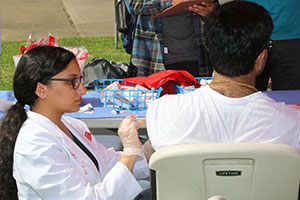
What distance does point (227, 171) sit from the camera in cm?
149

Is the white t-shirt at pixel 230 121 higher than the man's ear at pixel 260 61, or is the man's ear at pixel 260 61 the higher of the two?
the man's ear at pixel 260 61

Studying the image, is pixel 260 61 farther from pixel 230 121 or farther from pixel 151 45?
pixel 151 45

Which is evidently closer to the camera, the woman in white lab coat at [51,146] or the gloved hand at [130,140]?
the woman in white lab coat at [51,146]

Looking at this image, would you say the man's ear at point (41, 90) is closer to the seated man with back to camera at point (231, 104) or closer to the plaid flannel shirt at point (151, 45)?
the seated man with back to camera at point (231, 104)

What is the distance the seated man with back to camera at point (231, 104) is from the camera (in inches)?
65.2

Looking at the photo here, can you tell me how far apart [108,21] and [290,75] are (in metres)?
5.82

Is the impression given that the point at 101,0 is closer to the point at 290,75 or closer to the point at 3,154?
the point at 290,75

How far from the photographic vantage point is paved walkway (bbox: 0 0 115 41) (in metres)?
8.37

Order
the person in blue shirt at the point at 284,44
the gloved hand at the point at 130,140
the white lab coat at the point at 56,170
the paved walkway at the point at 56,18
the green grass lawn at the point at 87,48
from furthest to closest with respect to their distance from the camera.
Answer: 1. the paved walkway at the point at 56,18
2. the green grass lawn at the point at 87,48
3. the person in blue shirt at the point at 284,44
4. the gloved hand at the point at 130,140
5. the white lab coat at the point at 56,170

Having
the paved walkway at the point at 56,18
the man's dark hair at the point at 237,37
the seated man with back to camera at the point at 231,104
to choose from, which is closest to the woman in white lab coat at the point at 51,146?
the seated man with back to camera at the point at 231,104

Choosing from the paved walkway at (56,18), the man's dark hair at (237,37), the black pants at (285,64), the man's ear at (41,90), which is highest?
the man's dark hair at (237,37)

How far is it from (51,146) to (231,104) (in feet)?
2.27

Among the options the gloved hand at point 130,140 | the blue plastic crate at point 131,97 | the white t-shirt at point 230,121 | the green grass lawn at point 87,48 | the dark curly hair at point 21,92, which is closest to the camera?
the white t-shirt at point 230,121

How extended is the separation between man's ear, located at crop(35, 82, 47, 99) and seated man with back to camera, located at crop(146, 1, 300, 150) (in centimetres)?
47
